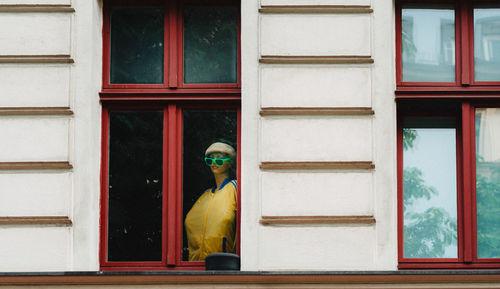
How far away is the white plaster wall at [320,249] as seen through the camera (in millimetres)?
7840

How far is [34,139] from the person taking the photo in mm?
8078

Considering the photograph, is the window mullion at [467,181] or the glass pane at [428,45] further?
the glass pane at [428,45]

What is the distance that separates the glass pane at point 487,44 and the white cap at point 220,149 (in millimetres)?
2494

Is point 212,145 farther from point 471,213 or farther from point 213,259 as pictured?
point 471,213

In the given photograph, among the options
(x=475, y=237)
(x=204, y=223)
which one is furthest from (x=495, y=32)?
(x=204, y=223)

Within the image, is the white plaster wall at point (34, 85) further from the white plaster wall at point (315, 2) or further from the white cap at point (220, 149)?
the white plaster wall at point (315, 2)

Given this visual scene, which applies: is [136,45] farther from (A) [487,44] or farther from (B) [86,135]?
(A) [487,44]

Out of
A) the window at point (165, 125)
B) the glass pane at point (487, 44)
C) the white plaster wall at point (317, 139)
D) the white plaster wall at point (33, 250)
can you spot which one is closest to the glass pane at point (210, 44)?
the window at point (165, 125)

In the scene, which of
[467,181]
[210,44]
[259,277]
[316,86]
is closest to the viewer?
[259,277]

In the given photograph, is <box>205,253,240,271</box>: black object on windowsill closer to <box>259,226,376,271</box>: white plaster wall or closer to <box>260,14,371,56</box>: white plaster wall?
<box>259,226,376,271</box>: white plaster wall

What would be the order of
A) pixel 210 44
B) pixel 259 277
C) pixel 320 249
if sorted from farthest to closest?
pixel 210 44, pixel 320 249, pixel 259 277

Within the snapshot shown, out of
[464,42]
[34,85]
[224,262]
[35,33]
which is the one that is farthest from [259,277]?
[35,33]

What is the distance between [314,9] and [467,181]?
219 cm

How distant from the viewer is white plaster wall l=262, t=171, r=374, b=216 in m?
7.89
